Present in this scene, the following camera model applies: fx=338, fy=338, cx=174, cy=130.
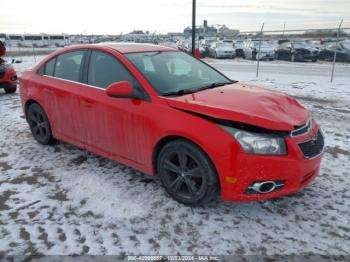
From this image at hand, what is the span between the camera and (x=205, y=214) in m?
3.43

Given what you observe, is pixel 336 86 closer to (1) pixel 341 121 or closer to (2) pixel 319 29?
(1) pixel 341 121

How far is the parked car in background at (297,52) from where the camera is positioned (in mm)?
23359

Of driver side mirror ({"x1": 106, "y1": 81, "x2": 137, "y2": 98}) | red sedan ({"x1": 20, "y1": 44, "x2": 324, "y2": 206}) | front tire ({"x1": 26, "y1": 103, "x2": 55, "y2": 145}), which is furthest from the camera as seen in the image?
front tire ({"x1": 26, "y1": 103, "x2": 55, "y2": 145})

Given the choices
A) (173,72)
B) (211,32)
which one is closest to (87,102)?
(173,72)

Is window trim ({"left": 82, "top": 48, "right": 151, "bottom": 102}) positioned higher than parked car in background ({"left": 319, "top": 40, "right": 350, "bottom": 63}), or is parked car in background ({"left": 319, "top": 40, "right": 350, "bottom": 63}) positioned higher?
window trim ({"left": 82, "top": 48, "right": 151, "bottom": 102})

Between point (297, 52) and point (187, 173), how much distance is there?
2246cm

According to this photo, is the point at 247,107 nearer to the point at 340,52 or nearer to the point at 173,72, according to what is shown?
the point at 173,72

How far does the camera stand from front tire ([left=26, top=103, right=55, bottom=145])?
519 centimetres

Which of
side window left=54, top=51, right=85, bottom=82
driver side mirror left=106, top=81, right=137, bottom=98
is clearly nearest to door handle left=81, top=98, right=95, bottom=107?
side window left=54, top=51, right=85, bottom=82

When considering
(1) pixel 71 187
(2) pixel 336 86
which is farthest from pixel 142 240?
(2) pixel 336 86

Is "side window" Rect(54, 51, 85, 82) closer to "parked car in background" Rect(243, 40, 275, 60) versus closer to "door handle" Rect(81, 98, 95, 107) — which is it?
"door handle" Rect(81, 98, 95, 107)

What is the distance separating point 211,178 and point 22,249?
1.79 metres

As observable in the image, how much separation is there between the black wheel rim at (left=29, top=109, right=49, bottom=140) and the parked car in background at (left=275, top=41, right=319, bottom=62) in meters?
21.6

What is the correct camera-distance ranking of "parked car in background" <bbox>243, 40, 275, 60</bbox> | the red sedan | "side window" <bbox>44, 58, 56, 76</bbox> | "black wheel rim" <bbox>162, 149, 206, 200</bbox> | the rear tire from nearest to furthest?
the red sedan, "black wheel rim" <bbox>162, 149, 206, 200</bbox>, "side window" <bbox>44, 58, 56, 76</bbox>, the rear tire, "parked car in background" <bbox>243, 40, 275, 60</bbox>
